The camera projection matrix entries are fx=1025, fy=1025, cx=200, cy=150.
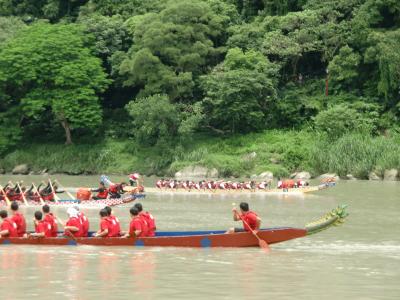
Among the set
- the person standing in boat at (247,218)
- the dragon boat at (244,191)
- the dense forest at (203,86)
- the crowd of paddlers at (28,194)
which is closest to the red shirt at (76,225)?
the person standing in boat at (247,218)

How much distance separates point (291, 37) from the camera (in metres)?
65.8

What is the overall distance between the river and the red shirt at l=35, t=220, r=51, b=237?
0.57 m

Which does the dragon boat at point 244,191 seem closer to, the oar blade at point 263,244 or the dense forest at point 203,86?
the dense forest at point 203,86

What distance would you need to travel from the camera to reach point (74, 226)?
2652 cm

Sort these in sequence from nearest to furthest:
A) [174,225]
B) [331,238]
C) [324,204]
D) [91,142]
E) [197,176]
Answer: [331,238], [174,225], [324,204], [197,176], [91,142]

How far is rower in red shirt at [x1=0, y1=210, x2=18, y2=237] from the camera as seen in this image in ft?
87.6

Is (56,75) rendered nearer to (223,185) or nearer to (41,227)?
(223,185)

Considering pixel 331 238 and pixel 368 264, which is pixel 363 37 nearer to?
pixel 331 238

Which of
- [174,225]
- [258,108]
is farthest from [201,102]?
[174,225]

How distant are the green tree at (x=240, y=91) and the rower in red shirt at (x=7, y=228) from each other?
3601cm

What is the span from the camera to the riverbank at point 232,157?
56875 millimetres

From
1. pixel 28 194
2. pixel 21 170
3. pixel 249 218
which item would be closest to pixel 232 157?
pixel 21 170

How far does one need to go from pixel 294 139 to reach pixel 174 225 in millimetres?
A: 29044

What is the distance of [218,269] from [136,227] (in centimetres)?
394
